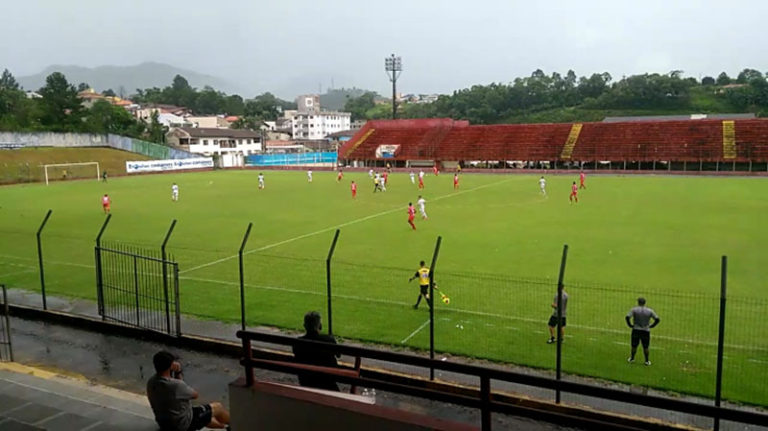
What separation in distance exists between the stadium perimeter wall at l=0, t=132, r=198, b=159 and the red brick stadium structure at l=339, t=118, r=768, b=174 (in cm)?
2415

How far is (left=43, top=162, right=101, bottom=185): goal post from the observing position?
206ft

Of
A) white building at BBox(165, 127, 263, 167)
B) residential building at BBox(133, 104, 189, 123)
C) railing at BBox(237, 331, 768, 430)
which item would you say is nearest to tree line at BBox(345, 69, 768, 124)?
white building at BBox(165, 127, 263, 167)

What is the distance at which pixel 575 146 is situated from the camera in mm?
71938

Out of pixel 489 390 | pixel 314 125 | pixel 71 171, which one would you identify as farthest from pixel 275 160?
pixel 489 390

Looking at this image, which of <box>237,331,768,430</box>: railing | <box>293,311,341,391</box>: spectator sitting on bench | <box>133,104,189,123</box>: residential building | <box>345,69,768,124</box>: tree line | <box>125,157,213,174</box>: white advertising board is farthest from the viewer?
<box>133,104,189,123</box>: residential building

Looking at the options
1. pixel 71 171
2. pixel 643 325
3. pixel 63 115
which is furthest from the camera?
pixel 63 115

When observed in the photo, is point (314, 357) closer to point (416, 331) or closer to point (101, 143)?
point (416, 331)

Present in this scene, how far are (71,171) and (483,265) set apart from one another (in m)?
61.2

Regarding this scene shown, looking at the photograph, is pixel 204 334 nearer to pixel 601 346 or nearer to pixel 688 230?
pixel 601 346

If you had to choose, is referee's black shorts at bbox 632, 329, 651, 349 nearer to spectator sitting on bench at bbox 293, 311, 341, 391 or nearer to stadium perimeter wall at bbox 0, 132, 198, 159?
spectator sitting on bench at bbox 293, 311, 341, 391

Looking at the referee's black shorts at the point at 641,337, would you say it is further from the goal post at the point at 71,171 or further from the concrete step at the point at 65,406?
the goal post at the point at 71,171

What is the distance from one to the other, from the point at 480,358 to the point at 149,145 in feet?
263

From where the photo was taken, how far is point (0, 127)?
77.2m

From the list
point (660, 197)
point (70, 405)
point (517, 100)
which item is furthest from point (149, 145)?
point (517, 100)
